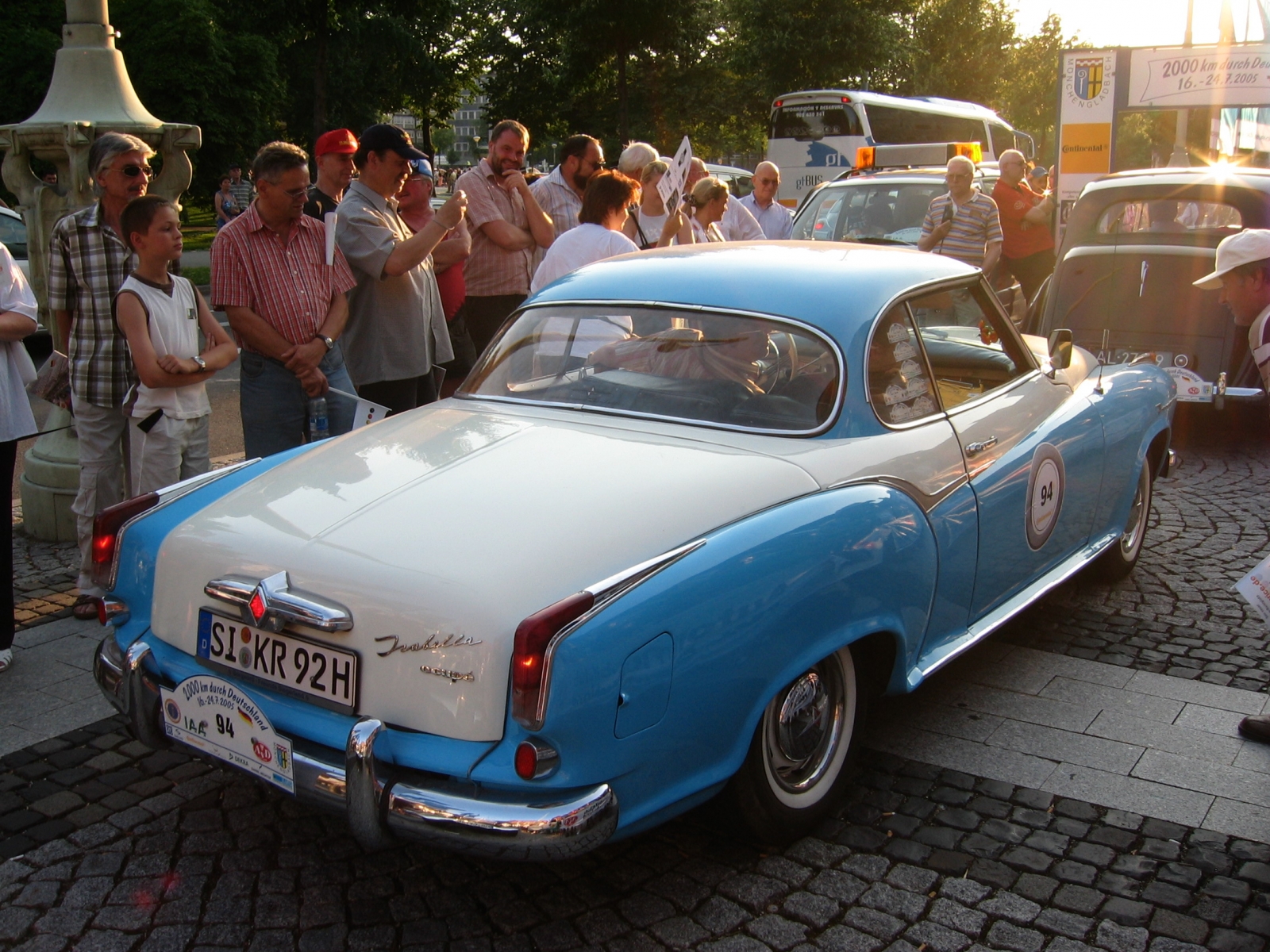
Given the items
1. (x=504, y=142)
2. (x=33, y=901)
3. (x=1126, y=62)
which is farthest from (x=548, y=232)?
(x=1126, y=62)

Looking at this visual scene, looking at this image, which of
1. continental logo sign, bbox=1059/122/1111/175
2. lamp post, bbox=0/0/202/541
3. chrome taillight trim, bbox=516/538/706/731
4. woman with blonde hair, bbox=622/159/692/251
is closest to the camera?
chrome taillight trim, bbox=516/538/706/731

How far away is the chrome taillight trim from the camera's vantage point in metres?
2.53

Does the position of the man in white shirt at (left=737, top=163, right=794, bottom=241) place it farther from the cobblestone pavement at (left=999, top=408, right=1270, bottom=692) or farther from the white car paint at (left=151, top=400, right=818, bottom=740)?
the white car paint at (left=151, top=400, right=818, bottom=740)

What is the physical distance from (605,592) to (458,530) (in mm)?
474

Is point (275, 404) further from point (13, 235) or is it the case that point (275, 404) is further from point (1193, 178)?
point (13, 235)

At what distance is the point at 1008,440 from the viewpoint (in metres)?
4.16

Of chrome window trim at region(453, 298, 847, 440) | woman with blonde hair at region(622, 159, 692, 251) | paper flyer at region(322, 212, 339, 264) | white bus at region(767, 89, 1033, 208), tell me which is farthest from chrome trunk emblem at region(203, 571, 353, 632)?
white bus at region(767, 89, 1033, 208)

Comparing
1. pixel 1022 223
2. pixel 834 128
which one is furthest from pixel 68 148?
pixel 834 128

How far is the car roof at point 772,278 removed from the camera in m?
3.83

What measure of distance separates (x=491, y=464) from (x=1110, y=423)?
9.30 feet

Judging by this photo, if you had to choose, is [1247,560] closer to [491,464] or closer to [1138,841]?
[1138,841]

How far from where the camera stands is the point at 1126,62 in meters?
18.3

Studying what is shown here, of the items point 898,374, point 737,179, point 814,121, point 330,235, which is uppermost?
point 814,121

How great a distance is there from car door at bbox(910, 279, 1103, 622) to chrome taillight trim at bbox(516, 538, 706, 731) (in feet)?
4.82
